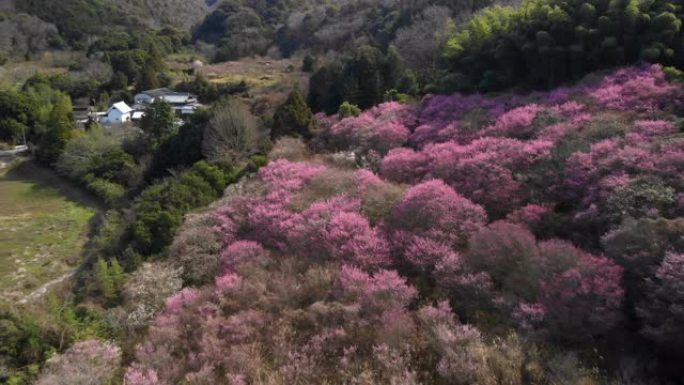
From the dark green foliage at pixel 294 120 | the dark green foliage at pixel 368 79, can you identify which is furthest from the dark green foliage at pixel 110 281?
the dark green foliage at pixel 368 79

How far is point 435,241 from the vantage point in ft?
30.5

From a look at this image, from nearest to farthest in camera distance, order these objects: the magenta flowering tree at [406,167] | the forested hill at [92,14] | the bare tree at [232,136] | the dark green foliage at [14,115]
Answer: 1. the magenta flowering tree at [406,167]
2. the bare tree at [232,136]
3. the dark green foliage at [14,115]
4. the forested hill at [92,14]

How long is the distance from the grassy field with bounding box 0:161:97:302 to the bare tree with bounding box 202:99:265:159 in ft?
24.2

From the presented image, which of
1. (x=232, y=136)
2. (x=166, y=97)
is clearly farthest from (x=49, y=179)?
(x=232, y=136)

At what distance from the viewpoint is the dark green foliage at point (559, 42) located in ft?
48.4

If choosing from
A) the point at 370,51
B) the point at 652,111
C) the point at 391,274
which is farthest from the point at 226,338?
the point at 370,51

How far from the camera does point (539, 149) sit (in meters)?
11.5

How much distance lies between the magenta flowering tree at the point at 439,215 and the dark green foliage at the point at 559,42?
27.3ft

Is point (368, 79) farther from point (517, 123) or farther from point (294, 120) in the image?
point (517, 123)

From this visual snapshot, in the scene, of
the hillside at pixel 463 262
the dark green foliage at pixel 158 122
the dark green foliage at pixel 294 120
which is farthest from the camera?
the dark green foliage at pixel 158 122

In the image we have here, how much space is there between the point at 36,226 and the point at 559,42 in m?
25.8

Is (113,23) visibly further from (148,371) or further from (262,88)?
(148,371)

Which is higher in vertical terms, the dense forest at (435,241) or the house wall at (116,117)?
the dense forest at (435,241)

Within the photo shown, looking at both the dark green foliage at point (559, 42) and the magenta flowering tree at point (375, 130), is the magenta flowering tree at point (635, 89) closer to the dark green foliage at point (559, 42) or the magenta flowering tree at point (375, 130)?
the dark green foliage at point (559, 42)
